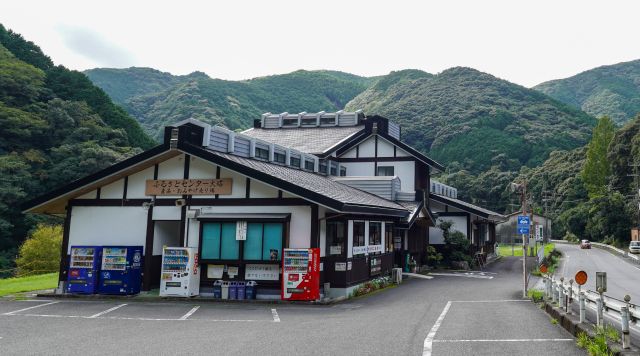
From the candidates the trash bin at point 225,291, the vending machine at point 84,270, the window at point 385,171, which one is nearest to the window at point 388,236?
the window at point 385,171

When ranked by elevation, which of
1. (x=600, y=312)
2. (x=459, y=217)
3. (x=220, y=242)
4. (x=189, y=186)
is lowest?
(x=600, y=312)

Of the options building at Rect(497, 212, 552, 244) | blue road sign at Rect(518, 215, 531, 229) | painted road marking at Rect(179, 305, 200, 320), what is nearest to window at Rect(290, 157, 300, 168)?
painted road marking at Rect(179, 305, 200, 320)

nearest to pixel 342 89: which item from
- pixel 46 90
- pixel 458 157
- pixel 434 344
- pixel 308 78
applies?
pixel 308 78

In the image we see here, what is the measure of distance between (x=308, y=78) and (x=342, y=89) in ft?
36.3

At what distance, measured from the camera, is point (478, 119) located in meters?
108

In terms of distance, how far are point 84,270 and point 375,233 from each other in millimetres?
10604

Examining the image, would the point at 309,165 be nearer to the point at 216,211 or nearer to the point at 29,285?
the point at 216,211

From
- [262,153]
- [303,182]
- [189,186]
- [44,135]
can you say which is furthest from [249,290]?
[44,135]

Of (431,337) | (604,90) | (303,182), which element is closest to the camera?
(431,337)

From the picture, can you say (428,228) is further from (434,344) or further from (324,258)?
(434,344)

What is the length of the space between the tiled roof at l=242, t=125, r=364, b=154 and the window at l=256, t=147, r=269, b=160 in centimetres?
567

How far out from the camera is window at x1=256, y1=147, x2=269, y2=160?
21.0 meters

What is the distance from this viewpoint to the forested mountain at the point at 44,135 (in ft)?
138

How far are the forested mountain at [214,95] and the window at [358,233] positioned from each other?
73.3 metres
